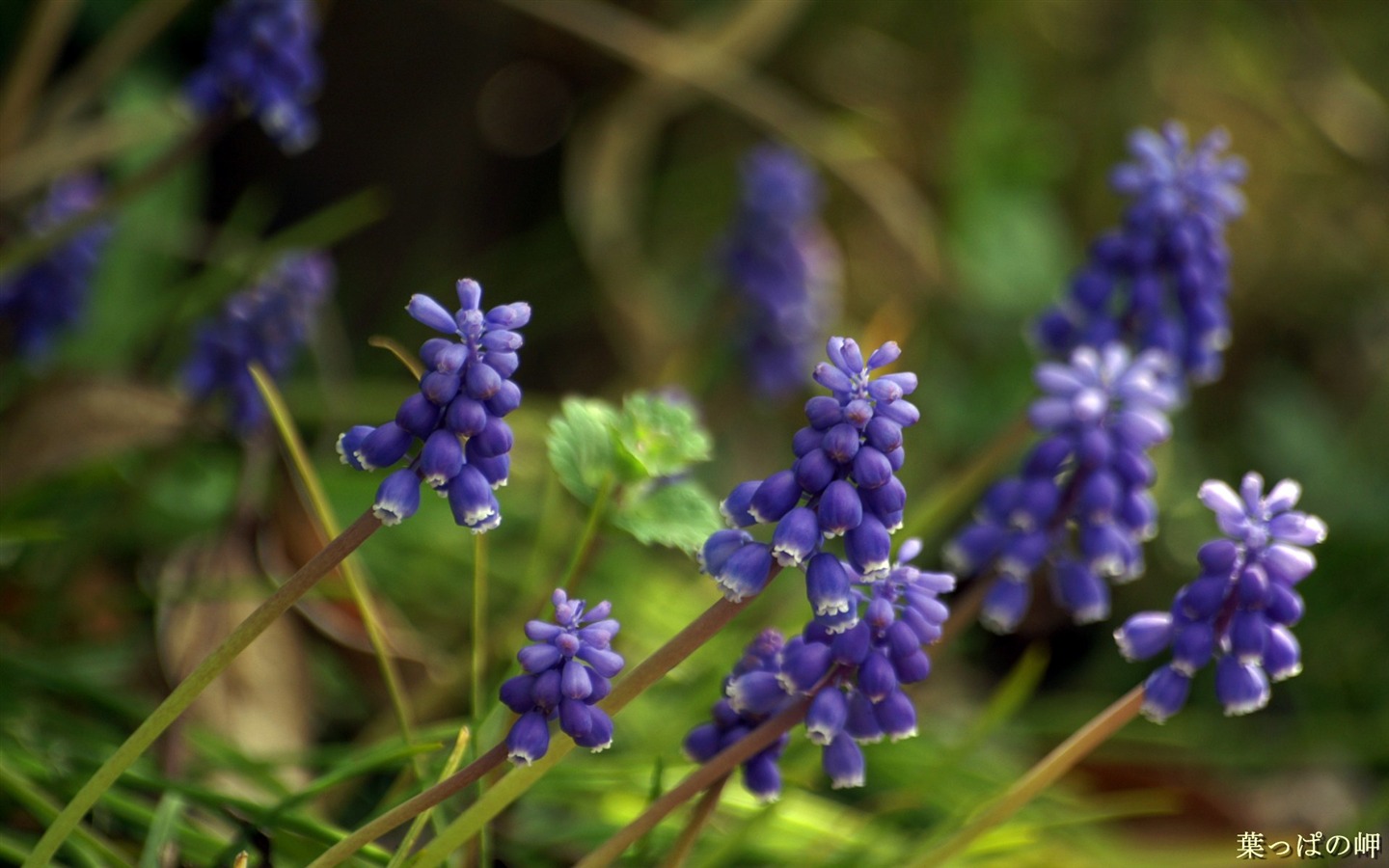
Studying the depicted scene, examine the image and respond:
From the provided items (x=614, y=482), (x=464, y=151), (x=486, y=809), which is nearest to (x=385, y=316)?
(x=464, y=151)

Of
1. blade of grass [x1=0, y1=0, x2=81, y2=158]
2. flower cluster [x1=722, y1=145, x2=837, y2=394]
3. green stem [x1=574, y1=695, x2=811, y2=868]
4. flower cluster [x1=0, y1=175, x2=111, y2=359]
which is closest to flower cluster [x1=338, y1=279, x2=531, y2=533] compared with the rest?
green stem [x1=574, y1=695, x2=811, y2=868]

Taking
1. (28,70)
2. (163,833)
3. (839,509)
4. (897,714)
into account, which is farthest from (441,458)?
(28,70)

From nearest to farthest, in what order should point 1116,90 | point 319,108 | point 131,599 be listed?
point 131,599
point 319,108
point 1116,90

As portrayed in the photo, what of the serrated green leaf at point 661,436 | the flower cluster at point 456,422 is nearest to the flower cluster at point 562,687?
the flower cluster at point 456,422

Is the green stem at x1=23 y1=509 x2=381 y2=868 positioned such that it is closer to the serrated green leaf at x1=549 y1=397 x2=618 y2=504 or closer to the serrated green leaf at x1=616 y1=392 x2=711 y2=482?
the serrated green leaf at x1=549 y1=397 x2=618 y2=504

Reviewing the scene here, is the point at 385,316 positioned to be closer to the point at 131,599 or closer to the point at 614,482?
the point at 131,599
